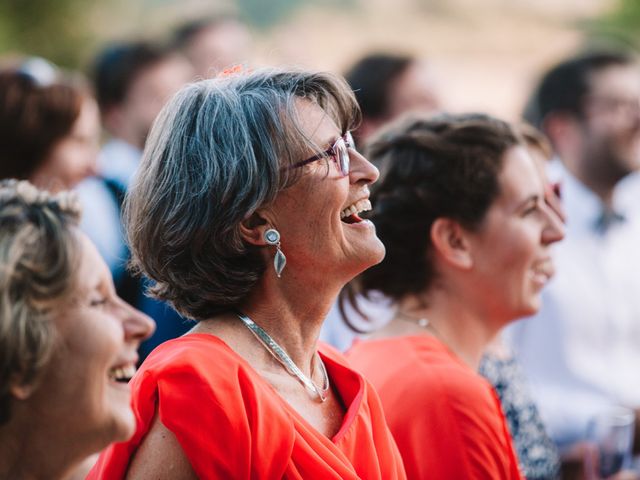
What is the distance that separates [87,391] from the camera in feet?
5.82

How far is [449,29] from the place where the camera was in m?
21.4

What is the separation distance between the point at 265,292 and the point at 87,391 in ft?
2.25

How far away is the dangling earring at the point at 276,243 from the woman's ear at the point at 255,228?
0.05ft

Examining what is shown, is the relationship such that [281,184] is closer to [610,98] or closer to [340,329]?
[340,329]

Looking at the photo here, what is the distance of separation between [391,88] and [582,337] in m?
1.79

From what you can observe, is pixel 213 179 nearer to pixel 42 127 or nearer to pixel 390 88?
pixel 42 127

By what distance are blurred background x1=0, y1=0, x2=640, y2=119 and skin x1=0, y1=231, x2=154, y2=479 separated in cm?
1280

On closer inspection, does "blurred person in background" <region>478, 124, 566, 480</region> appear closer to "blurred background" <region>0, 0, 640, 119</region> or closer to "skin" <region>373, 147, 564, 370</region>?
"skin" <region>373, 147, 564, 370</region>

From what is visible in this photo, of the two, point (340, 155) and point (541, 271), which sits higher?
point (340, 155)

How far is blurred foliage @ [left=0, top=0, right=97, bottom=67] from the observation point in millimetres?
12898

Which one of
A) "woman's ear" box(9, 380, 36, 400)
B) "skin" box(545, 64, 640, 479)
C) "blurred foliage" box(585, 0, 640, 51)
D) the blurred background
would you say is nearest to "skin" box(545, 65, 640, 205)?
"skin" box(545, 64, 640, 479)

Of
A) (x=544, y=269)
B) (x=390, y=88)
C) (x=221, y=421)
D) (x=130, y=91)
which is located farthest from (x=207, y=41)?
(x=221, y=421)

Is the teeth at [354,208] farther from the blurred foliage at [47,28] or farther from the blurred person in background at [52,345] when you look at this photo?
the blurred foliage at [47,28]

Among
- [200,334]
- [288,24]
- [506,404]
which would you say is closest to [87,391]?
[200,334]
